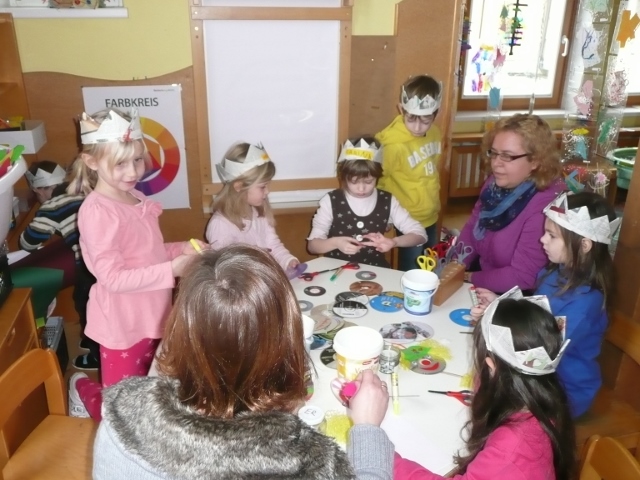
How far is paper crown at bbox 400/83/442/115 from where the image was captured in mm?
2480

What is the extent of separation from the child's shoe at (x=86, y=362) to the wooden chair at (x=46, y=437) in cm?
99

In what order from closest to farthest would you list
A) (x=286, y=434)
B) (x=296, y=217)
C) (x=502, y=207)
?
(x=286, y=434)
(x=502, y=207)
(x=296, y=217)

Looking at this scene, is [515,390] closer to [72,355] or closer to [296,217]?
[296,217]

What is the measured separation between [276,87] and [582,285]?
174 centimetres

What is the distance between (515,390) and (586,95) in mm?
2033

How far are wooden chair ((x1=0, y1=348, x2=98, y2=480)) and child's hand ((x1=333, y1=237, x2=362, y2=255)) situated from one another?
3.39ft

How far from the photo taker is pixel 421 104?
2486 mm

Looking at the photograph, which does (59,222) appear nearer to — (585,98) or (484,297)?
(484,297)

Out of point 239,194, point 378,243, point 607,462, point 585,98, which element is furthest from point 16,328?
point 585,98

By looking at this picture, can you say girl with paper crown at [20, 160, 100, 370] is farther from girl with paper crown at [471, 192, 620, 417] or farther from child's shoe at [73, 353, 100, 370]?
girl with paper crown at [471, 192, 620, 417]

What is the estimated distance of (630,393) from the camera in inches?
75.6

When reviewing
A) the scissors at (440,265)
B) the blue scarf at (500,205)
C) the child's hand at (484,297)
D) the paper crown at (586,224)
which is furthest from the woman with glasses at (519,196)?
the paper crown at (586,224)

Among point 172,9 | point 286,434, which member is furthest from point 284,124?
point 286,434

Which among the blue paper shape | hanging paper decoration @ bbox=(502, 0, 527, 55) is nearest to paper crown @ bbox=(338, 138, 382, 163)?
the blue paper shape
